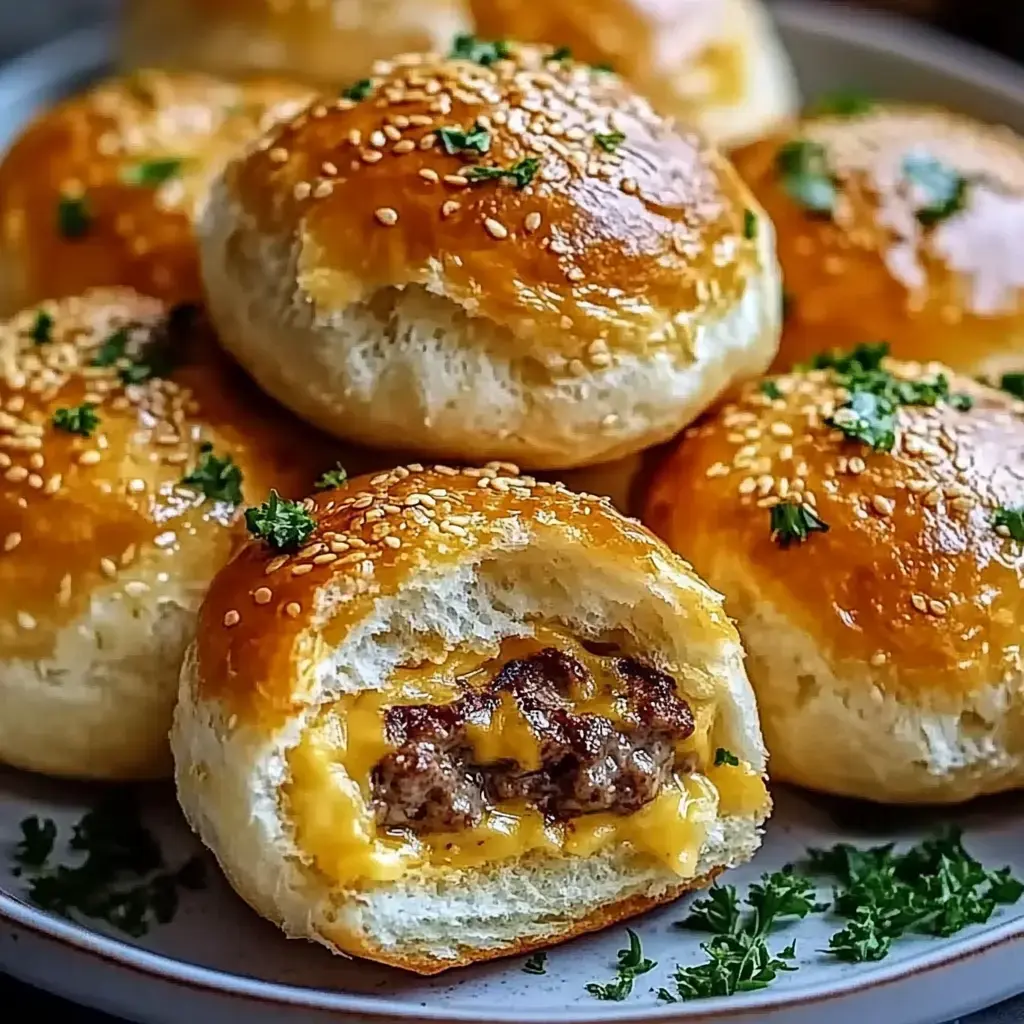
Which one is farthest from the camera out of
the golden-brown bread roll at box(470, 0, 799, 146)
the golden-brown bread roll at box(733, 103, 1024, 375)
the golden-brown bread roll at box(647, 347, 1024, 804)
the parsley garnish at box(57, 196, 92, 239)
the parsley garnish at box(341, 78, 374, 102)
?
the golden-brown bread roll at box(470, 0, 799, 146)

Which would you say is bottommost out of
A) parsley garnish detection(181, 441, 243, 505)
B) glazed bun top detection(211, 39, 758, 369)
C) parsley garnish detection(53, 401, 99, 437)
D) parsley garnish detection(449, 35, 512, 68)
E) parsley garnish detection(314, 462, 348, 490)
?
parsley garnish detection(181, 441, 243, 505)

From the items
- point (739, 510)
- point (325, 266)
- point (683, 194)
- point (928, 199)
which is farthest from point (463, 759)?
point (928, 199)

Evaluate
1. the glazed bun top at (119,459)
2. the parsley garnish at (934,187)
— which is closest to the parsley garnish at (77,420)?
the glazed bun top at (119,459)

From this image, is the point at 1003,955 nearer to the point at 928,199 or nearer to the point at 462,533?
the point at 462,533

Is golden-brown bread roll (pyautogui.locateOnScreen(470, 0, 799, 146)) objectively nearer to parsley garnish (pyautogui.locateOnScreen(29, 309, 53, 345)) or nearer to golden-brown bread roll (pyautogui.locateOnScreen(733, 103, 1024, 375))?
golden-brown bread roll (pyautogui.locateOnScreen(733, 103, 1024, 375))

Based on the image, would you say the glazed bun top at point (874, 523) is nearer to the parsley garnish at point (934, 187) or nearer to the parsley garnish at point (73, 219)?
the parsley garnish at point (934, 187)

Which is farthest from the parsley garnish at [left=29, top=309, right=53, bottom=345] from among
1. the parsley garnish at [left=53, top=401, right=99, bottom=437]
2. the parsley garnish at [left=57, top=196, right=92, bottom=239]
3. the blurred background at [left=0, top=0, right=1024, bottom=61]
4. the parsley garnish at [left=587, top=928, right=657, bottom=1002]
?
the blurred background at [left=0, top=0, right=1024, bottom=61]
